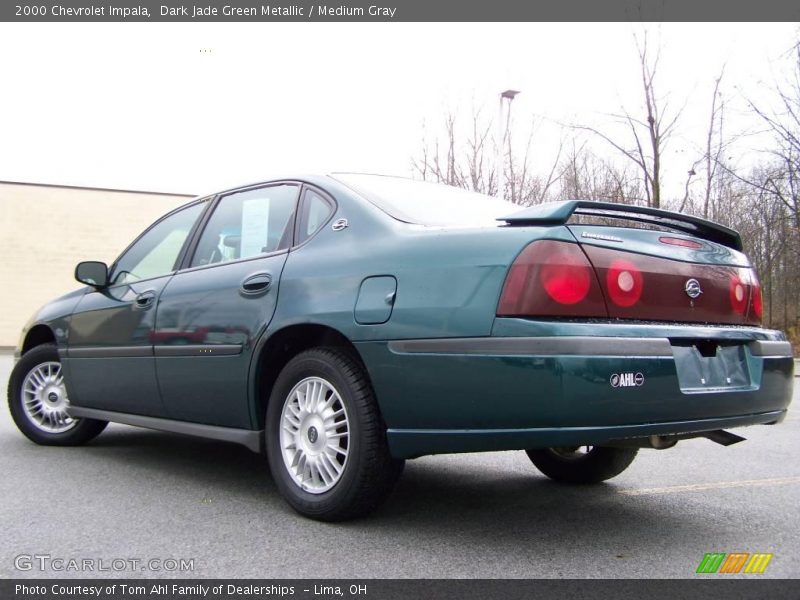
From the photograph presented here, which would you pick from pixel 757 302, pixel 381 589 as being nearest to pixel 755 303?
pixel 757 302

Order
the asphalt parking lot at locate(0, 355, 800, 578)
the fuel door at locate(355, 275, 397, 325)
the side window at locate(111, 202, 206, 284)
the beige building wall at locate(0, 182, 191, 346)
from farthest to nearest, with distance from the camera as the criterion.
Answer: the beige building wall at locate(0, 182, 191, 346)
the side window at locate(111, 202, 206, 284)
the fuel door at locate(355, 275, 397, 325)
the asphalt parking lot at locate(0, 355, 800, 578)

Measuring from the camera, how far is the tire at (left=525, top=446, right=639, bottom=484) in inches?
158

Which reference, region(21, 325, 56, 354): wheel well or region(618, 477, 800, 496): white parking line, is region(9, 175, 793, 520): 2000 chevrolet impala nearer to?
region(618, 477, 800, 496): white parking line

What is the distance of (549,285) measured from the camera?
8.93ft

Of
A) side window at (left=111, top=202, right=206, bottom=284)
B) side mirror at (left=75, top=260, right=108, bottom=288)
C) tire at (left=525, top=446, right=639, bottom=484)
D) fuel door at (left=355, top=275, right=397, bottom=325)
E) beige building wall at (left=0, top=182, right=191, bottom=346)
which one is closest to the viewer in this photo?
fuel door at (left=355, top=275, right=397, bottom=325)

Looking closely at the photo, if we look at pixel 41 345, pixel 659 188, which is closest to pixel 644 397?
pixel 41 345

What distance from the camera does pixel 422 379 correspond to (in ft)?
9.45

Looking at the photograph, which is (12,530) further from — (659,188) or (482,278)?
(659,188)

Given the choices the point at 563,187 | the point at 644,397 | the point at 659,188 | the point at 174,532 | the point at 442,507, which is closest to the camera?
the point at 644,397

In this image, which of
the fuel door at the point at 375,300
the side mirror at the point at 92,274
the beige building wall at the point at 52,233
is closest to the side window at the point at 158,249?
the side mirror at the point at 92,274

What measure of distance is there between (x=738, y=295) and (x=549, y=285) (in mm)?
1096

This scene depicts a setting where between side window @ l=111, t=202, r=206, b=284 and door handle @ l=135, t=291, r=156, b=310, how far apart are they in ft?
0.56

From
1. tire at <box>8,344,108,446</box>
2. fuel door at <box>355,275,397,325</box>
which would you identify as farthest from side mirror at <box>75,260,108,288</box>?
fuel door at <box>355,275,397,325</box>

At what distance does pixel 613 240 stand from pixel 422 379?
3.01 feet
